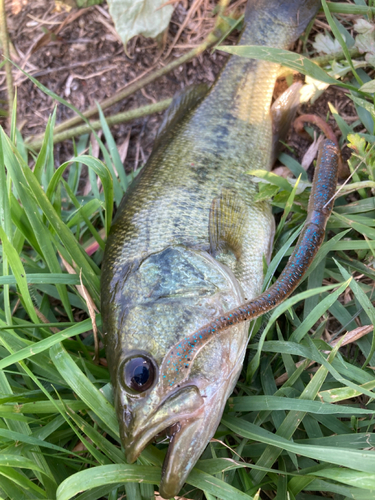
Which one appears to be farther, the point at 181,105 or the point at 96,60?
the point at 96,60

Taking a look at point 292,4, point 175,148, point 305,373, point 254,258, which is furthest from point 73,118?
point 305,373

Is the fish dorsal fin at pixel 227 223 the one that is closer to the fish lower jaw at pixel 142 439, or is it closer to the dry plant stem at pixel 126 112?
the fish lower jaw at pixel 142 439

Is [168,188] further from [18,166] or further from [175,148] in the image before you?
[18,166]

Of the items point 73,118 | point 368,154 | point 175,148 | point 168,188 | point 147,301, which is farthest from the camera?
point 73,118

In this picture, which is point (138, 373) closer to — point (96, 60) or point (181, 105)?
point (181, 105)

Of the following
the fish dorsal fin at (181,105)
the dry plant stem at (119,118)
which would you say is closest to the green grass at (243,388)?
the fish dorsal fin at (181,105)

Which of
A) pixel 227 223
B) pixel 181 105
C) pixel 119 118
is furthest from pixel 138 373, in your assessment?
pixel 119 118
